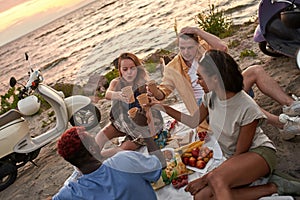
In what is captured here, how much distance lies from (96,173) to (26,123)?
7.48ft

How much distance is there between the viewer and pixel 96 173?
7.07ft

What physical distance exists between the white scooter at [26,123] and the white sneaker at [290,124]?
1876 mm

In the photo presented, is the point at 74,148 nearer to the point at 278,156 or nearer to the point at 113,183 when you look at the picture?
the point at 113,183

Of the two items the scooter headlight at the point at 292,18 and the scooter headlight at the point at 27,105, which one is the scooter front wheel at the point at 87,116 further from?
the scooter headlight at the point at 292,18

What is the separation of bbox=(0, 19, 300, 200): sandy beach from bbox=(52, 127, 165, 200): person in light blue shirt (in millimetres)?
1092

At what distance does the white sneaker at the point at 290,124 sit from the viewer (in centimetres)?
285

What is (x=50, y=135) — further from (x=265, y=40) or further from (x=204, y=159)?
(x=265, y=40)

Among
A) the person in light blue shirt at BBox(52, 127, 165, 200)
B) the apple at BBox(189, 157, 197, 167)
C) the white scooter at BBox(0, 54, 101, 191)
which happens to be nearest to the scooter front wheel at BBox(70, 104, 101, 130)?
the white scooter at BBox(0, 54, 101, 191)

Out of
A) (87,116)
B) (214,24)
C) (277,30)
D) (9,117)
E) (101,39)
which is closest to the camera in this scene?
(277,30)

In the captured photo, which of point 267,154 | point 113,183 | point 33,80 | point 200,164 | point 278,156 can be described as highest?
point 33,80

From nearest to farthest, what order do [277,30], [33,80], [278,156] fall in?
[278,156]
[277,30]
[33,80]

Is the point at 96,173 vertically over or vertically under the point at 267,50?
over

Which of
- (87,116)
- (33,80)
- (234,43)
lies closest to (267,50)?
(234,43)

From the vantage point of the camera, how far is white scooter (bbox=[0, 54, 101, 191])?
4031 millimetres
